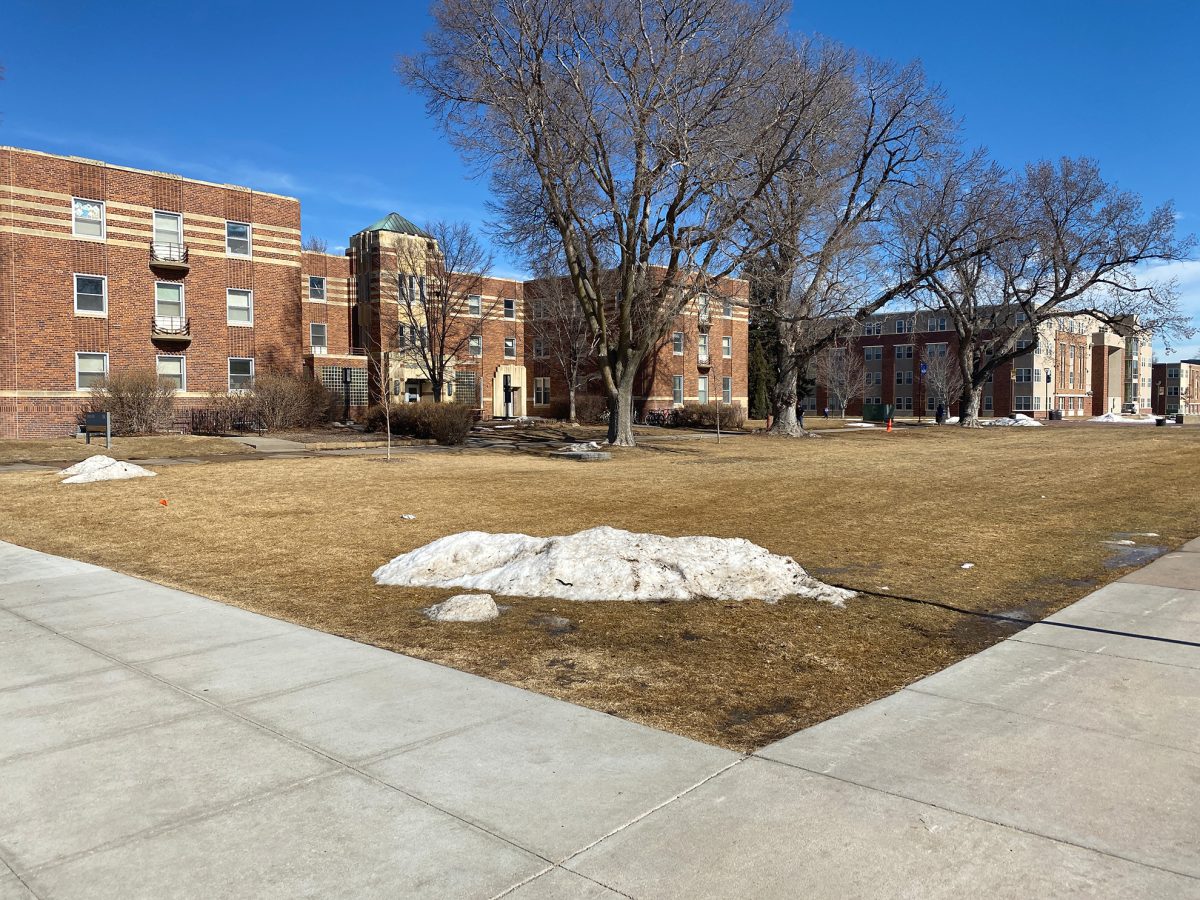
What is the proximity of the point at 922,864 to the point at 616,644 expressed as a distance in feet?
10.9

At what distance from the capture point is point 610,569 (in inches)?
321

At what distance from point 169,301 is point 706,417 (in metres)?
28.6

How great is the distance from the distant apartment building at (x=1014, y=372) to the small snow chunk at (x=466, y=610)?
8941cm

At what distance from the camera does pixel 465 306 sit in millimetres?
54594

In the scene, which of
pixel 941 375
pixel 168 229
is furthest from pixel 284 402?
pixel 941 375

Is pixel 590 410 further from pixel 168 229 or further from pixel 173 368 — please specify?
pixel 168 229

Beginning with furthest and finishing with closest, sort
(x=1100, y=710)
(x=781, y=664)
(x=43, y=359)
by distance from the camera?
(x=43, y=359), (x=781, y=664), (x=1100, y=710)

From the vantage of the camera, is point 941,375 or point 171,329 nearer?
point 171,329

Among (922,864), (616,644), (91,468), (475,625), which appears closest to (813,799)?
(922,864)

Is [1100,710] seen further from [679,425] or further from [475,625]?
[679,425]

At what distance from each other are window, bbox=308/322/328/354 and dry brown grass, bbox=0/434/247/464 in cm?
2055

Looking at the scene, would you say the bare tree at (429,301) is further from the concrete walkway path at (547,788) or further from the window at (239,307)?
the concrete walkway path at (547,788)

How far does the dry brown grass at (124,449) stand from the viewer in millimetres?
24688

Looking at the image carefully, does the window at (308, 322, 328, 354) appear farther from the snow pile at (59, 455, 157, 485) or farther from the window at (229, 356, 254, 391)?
the snow pile at (59, 455, 157, 485)
